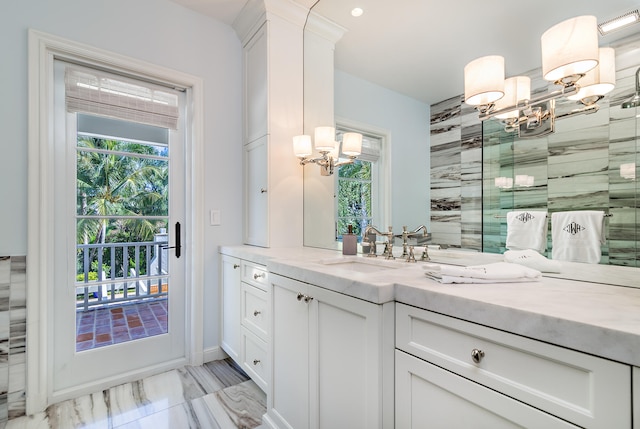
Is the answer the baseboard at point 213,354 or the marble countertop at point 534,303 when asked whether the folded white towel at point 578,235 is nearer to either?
the marble countertop at point 534,303

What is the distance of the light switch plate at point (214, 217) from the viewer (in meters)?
2.33

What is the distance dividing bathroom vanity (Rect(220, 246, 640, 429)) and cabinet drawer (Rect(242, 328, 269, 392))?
0.26m

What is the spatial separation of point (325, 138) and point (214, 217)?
1.06 metres

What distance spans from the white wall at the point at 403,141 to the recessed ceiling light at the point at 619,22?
0.68 metres

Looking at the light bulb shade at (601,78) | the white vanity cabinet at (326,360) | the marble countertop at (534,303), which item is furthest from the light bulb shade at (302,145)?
the light bulb shade at (601,78)

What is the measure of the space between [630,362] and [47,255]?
2.51 m

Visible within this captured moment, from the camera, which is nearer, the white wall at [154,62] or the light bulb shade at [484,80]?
the light bulb shade at [484,80]

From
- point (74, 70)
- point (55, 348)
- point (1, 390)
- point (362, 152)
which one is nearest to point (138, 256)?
point (55, 348)

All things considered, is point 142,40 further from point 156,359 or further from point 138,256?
point 156,359

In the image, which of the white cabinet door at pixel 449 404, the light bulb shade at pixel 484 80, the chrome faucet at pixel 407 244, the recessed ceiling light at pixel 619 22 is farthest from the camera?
the chrome faucet at pixel 407 244

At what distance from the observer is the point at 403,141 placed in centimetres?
171

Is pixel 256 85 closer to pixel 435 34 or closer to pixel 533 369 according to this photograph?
pixel 435 34

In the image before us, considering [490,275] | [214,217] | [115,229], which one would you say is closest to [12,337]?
[115,229]

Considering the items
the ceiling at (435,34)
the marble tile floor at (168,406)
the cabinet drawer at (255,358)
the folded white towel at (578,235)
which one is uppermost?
the ceiling at (435,34)
